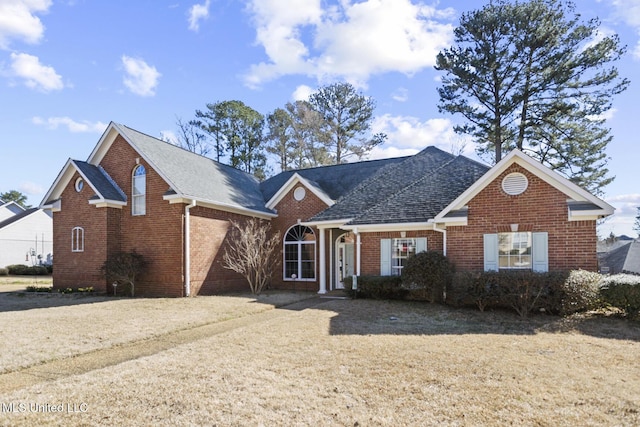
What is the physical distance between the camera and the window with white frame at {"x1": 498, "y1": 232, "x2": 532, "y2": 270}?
12.7 metres

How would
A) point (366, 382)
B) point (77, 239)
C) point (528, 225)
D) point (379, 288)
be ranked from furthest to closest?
1. point (77, 239)
2. point (379, 288)
3. point (528, 225)
4. point (366, 382)

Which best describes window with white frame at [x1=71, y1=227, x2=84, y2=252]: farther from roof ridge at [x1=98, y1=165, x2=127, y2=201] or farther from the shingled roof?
the shingled roof

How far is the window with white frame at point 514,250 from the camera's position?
12.7 m

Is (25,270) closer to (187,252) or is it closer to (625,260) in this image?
(187,252)

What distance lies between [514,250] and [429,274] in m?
2.74

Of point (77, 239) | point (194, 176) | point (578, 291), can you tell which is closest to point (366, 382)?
point (578, 291)

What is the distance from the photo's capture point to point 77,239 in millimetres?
18000

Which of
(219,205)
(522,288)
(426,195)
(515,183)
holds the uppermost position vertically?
(515,183)

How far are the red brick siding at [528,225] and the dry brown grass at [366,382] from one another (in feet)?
9.55

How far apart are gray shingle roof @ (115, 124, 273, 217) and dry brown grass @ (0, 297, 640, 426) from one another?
921 centimetres

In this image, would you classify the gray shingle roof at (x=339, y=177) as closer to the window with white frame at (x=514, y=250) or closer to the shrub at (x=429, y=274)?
the shrub at (x=429, y=274)

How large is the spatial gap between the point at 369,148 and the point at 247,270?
21375mm

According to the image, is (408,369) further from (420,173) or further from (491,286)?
(420,173)

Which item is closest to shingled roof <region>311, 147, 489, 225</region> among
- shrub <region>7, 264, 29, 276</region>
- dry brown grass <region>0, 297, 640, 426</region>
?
dry brown grass <region>0, 297, 640, 426</region>
